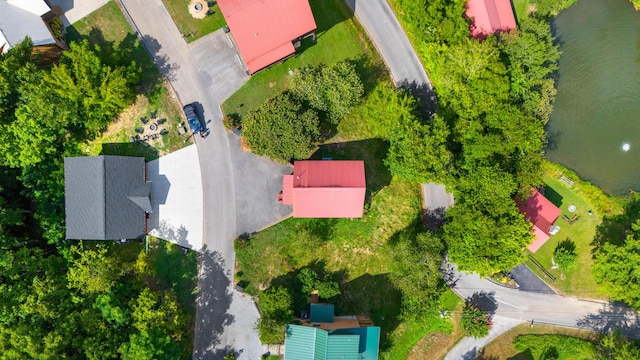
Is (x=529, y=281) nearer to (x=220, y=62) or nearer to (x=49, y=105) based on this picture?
(x=220, y=62)

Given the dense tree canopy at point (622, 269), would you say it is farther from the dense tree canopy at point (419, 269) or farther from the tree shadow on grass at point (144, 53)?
the tree shadow on grass at point (144, 53)

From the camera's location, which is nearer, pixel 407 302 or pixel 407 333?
pixel 407 302

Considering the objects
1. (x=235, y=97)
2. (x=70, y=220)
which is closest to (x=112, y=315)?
(x=70, y=220)

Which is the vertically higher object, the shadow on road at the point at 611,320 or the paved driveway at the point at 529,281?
the paved driveway at the point at 529,281

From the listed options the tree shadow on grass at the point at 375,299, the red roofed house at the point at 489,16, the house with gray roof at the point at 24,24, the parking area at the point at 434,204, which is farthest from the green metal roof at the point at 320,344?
the house with gray roof at the point at 24,24

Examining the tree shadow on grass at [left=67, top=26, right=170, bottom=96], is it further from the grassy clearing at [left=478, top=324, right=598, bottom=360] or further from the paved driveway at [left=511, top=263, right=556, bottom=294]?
the grassy clearing at [left=478, top=324, right=598, bottom=360]

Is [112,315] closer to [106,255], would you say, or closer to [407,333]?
[106,255]

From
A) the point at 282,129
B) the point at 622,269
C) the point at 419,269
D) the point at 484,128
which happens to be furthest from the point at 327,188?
the point at 622,269
